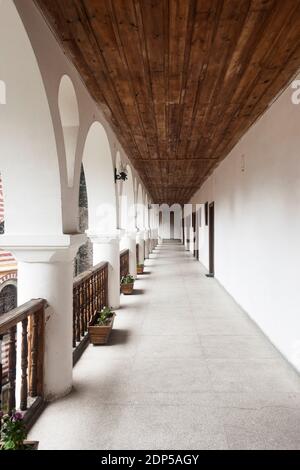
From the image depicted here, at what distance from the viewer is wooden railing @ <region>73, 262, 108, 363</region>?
4.09 m

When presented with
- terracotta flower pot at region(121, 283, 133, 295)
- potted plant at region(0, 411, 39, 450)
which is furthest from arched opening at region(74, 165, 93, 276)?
potted plant at region(0, 411, 39, 450)

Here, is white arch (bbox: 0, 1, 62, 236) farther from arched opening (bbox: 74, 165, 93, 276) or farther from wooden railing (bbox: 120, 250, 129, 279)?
arched opening (bbox: 74, 165, 93, 276)

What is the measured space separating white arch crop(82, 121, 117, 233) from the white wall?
2.13 metres

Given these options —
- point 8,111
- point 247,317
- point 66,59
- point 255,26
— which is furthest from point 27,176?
point 247,317

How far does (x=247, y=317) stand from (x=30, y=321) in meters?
3.67

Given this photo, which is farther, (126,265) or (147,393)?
(126,265)

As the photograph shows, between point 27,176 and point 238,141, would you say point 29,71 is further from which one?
point 238,141

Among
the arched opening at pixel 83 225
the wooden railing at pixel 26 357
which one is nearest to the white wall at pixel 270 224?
the wooden railing at pixel 26 357

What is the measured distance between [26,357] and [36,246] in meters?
0.86

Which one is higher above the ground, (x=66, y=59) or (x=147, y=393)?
(x=66, y=59)

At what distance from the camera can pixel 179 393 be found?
306 cm

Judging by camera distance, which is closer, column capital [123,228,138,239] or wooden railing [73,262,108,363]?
wooden railing [73,262,108,363]

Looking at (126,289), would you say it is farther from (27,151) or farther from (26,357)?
(27,151)

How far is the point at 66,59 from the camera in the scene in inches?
117
